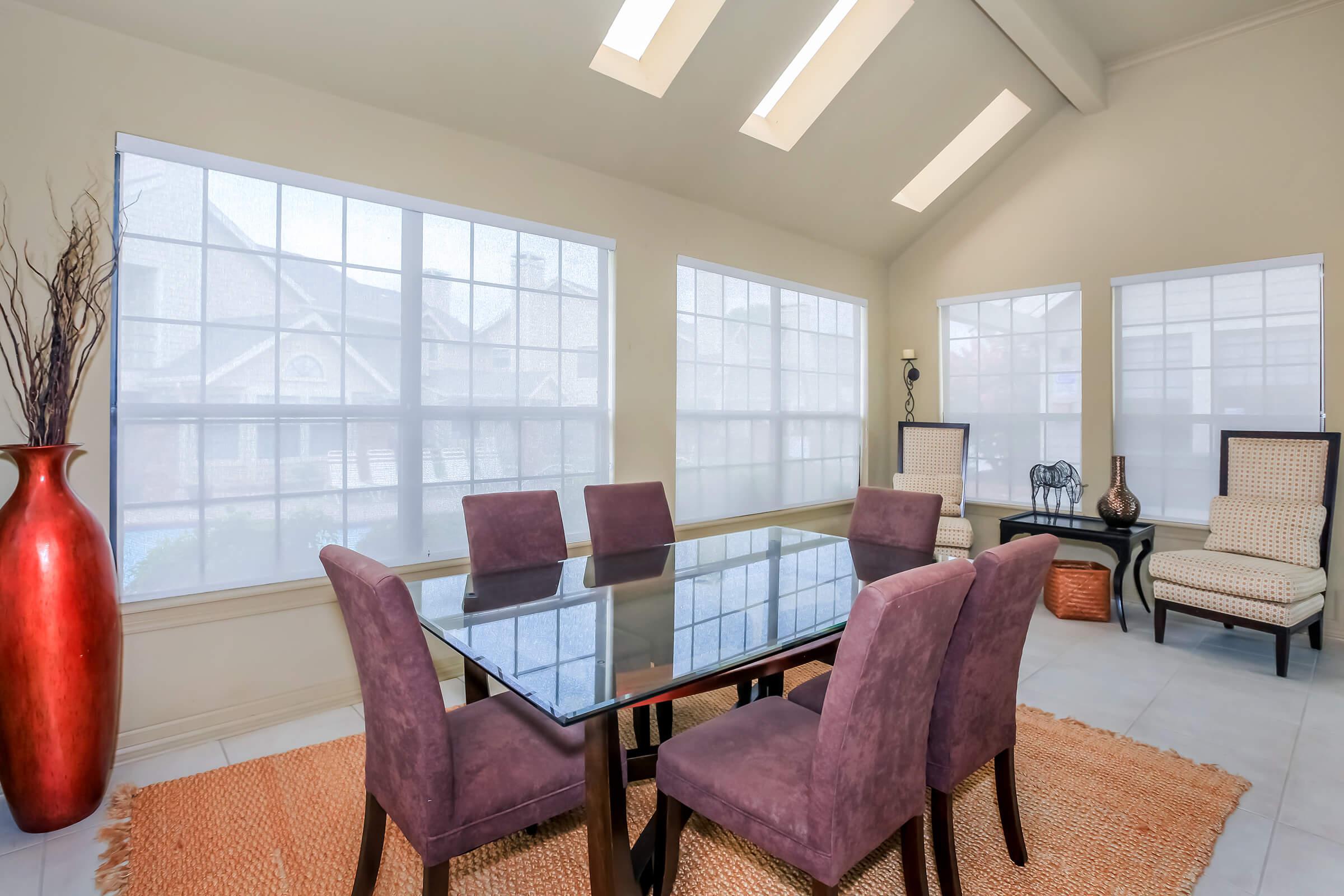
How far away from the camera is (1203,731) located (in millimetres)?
2721

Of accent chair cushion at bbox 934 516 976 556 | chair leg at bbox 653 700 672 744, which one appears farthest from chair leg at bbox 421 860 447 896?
accent chair cushion at bbox 934 516 976 556

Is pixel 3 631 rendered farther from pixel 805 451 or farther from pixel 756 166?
pixel 805 451

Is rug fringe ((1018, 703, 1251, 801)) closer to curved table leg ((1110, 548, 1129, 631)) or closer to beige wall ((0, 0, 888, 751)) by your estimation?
curved table leg ((1110, 548, 1129, 631))

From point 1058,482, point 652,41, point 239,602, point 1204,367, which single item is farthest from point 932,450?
point 239,602

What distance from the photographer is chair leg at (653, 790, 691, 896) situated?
168 centimetres

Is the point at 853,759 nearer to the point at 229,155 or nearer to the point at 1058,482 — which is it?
the point at 229,155

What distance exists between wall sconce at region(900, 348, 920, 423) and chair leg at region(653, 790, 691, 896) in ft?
14.7

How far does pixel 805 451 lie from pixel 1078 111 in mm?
3021

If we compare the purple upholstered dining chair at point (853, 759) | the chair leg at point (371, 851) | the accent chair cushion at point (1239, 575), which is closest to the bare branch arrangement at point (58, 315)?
→ the chair leg at point (371, 851)

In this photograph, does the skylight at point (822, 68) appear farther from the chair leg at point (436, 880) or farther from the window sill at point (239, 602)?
the chair leg at point (436, 880)

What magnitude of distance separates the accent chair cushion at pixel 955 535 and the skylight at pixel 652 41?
3339 millimetres

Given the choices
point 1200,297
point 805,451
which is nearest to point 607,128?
point 805,451

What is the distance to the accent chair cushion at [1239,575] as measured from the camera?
328 centimetres

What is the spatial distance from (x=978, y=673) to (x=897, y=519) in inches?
53.9
